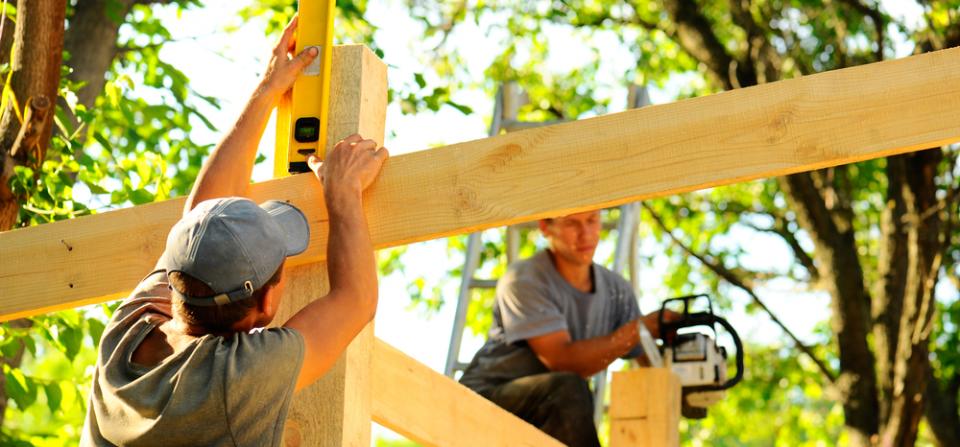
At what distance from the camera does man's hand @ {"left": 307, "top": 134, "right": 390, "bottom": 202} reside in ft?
7.89

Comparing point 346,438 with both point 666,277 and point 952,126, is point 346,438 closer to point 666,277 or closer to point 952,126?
point 952,126

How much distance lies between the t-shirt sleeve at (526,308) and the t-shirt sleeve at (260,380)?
244 centimetres

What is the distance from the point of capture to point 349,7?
202 inches

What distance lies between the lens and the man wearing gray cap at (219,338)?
1.97 meters

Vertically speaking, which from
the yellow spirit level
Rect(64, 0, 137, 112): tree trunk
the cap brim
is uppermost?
Rect(64, 0, 137, 112): tree trunk

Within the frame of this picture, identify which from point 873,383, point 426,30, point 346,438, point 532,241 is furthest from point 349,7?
point 532,241

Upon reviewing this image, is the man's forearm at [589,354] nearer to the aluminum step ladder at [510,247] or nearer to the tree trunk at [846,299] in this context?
the aluminum step ladder at [510,247]

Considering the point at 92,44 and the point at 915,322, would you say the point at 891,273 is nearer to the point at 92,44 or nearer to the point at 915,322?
the point at 915,322

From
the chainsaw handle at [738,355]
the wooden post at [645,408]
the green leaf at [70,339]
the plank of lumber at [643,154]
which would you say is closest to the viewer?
the plank of lumber at [643,154]

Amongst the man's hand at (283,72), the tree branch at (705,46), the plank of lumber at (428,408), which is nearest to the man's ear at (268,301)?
the plank of lumber at (428,408)

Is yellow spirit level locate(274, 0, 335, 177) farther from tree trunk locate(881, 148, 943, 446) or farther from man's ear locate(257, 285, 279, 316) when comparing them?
tree trunk locate(881, 148, 943, 446)

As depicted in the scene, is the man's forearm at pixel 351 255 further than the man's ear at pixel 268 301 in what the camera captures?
Yes

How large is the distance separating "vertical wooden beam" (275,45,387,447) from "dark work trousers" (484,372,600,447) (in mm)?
1743

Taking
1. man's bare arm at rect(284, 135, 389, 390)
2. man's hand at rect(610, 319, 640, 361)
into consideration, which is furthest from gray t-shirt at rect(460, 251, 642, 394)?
man's bare arm at rect(284, 135, 389, 390)
